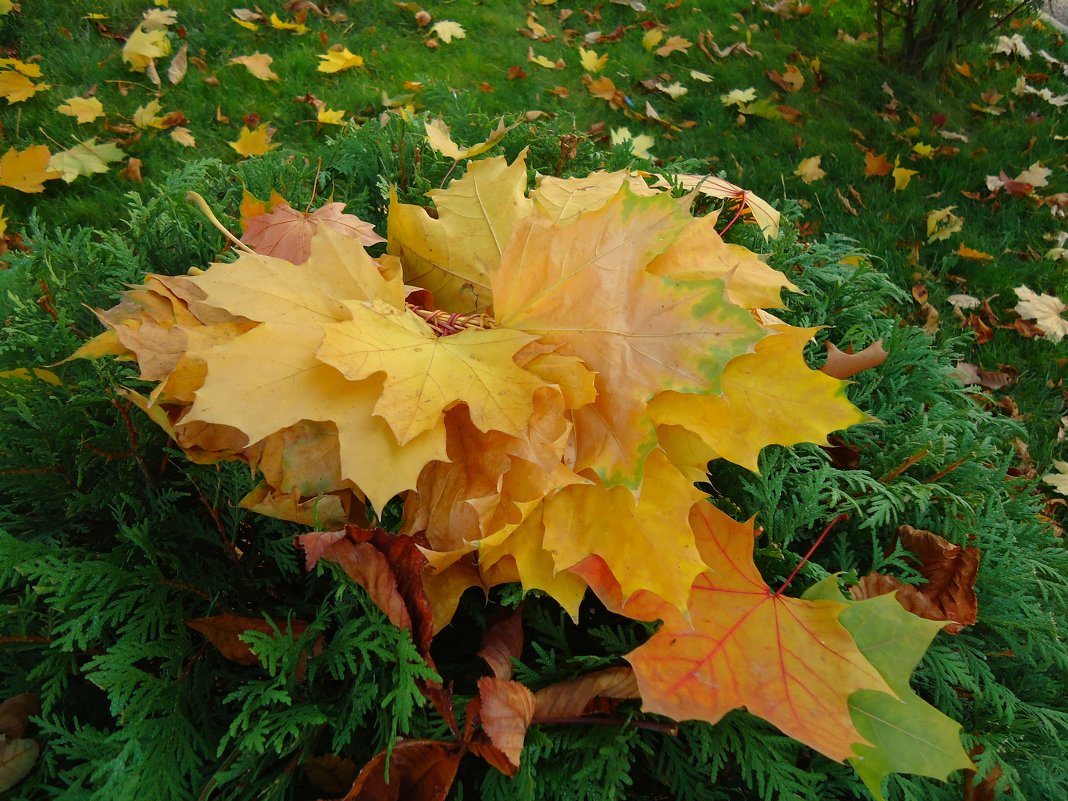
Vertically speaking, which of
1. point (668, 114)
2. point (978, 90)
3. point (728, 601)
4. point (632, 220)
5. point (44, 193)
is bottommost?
point (44, 193)

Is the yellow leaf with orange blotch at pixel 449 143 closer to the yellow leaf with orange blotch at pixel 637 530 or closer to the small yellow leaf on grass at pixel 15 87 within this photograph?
the yellow leaf with orange blotch at pixel 637 530

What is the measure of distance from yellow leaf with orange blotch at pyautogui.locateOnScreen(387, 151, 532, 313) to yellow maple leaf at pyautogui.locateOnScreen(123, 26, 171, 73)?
3.02 meters

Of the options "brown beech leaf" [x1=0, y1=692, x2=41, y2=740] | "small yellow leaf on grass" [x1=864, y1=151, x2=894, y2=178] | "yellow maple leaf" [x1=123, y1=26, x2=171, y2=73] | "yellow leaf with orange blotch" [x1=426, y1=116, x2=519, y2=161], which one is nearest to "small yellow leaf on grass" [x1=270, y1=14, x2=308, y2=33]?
"yellow maple leaf" [x1=123, y1=26, x2=171, y2=73]

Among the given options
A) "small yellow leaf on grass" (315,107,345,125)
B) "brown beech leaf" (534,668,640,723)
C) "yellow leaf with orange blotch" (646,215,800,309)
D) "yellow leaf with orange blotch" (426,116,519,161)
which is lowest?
"small yellow leaf on grass" (315,107,345,125)

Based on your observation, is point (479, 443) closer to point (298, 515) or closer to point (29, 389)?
point (298, 515)

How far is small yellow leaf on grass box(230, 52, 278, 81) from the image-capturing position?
329 cm

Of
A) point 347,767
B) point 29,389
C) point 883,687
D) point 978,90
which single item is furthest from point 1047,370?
point 29,389

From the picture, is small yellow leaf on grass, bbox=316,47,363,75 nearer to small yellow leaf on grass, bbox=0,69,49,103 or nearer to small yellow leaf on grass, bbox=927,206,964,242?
small yellow leaf on grass, bbox=0,69,49,103

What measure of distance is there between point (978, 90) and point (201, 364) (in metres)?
4.63

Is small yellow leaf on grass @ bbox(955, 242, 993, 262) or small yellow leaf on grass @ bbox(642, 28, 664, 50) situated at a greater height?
small yellow leaf on grass @ bbox(642, 28, 664, 50)

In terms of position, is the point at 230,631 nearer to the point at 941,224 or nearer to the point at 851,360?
the point at 851,360

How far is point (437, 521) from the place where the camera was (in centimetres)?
76

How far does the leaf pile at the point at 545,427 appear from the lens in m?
0.71

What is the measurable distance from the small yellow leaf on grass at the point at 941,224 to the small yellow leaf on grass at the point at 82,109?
3.62 metres
